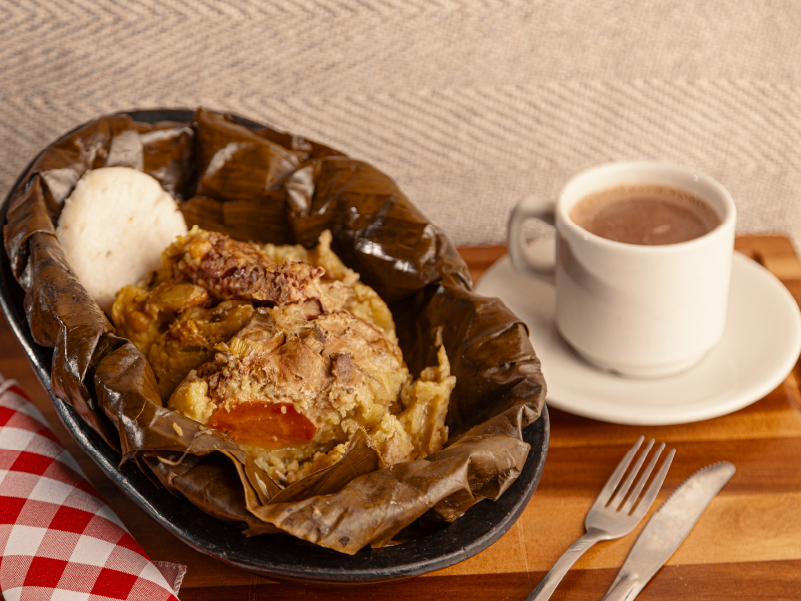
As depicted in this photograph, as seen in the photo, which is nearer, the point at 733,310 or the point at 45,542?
the point at 45,542

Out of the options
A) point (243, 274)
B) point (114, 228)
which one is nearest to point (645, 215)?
point (243, 274)

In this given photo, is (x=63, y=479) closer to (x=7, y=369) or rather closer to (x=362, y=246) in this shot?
(x=7, y=369)

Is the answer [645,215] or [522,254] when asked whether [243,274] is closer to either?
[522,254]

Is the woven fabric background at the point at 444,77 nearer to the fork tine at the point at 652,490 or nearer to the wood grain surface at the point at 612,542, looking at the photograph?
the wood grain surface at the point at 612,542

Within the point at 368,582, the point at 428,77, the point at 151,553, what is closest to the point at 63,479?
the point at 151,553

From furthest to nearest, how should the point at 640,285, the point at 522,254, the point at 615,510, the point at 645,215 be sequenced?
the point at 522,254 < the point at 645,215 < the point at 640,285 < the point at 615,510

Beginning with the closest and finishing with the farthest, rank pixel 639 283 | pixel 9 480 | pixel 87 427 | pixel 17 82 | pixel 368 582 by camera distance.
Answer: pixel 368 582 → pixel 87 427 → pixel 9 480 → pixel 639 283 → pixel 17 82
